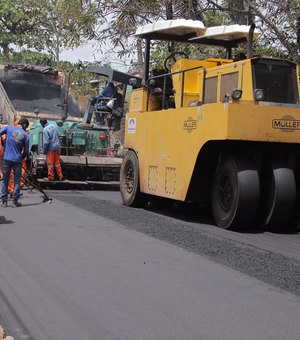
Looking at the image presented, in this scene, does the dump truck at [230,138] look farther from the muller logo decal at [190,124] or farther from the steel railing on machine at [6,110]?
the steel railing on machine at [6,110]

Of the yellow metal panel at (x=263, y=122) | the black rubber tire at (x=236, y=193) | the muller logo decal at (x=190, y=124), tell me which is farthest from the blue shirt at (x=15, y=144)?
the yellow metal panel at (x=263, y=122)

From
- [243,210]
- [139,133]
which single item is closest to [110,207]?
[139,133]

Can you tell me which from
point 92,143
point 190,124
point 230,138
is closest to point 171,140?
point 190,124

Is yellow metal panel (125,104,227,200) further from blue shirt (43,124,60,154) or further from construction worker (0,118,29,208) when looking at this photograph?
blue shirt (43,124,60,154)

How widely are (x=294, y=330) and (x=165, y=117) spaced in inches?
247

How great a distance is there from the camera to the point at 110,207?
11.7 meters

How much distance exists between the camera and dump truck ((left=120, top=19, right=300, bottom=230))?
8750 millimetres

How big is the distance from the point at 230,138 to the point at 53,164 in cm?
701

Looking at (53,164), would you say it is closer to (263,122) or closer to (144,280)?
(263,122)

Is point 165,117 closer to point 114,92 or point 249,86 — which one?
point 249,86

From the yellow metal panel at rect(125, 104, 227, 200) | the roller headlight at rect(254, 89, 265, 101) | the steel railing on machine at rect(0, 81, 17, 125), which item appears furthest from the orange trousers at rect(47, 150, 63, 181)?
the roller headlight at rect(254, 89, 265, 101)

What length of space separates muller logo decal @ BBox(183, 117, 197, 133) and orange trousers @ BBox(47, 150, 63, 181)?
5539 mm

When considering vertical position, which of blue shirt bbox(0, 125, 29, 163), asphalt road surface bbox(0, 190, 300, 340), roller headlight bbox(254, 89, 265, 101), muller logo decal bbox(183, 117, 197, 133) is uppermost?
roller headlight bbox(254, 89, 265, 101)

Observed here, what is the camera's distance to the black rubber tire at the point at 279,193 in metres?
8.92
